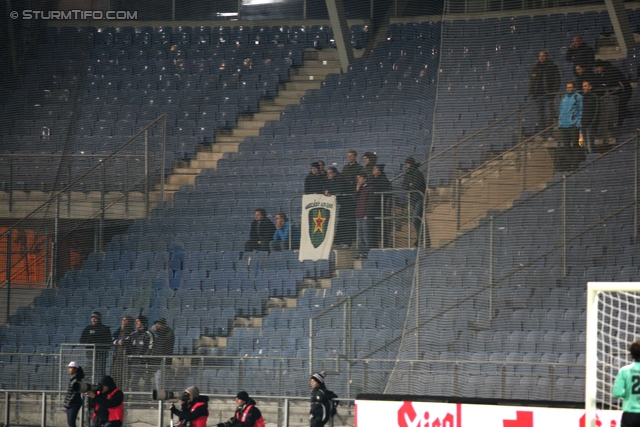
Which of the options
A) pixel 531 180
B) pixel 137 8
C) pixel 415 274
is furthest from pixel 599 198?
pixel 137 8

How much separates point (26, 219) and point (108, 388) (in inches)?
142

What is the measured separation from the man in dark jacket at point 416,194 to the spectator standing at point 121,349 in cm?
376

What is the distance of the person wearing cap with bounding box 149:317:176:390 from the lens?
13.0 metres

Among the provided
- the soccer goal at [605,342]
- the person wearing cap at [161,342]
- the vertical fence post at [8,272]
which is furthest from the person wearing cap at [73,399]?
the soccer goal at [605,342]

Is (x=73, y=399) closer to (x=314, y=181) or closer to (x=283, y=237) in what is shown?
(x=283, y=237)

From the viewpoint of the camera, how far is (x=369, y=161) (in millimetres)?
13906

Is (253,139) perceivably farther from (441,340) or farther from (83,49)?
(441,340)

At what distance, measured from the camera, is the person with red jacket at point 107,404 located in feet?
40.5

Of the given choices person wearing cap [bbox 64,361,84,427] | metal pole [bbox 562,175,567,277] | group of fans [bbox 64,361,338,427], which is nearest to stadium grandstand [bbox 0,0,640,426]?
metal pole [bbox 562,175,567,277]

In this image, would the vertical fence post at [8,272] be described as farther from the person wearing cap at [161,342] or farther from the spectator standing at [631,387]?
the spectator standing at [631,387]

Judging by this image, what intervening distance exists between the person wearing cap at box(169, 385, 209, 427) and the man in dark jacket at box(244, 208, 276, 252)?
2.57 m

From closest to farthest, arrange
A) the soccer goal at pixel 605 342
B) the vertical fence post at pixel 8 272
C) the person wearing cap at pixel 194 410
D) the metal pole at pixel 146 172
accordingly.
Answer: the soccer goal at pixel 605 342, the person wearing cap at pixel 194 410, the vertical fence post at pixel 8 272, the metal pole at pixel 146 172

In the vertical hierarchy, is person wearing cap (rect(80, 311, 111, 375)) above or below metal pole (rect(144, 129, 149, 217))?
below

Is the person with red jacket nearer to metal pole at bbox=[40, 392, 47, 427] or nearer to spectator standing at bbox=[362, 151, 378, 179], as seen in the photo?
metal pole at bbox=[40, 392, 47, 427]
